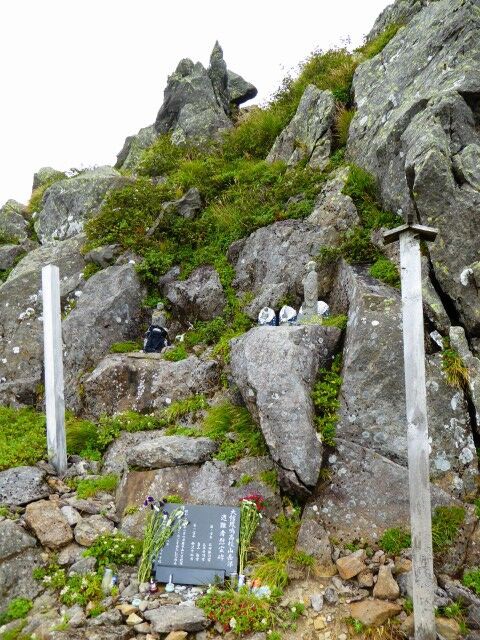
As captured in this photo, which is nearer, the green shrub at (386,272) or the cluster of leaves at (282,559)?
the cluster of leaves at (282,559)

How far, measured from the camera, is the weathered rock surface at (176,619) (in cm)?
485

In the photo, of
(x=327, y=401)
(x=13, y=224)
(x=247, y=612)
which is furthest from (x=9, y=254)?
(x=247, y=612)

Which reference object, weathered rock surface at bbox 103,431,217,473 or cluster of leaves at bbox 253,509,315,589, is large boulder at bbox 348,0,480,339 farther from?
weathered rock surface at bbox 103,431,217,473

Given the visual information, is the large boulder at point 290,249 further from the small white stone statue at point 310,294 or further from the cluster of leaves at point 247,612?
the cluster of leaves at point 247,612

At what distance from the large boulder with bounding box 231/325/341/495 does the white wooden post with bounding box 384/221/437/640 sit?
1.62 metres

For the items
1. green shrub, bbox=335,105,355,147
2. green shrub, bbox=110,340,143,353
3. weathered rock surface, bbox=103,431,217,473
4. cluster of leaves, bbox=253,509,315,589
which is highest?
green shrub, bbox=335,105,355,147

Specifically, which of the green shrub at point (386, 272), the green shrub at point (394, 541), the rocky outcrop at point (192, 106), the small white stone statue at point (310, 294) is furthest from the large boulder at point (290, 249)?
the rocky outcrop at point (192, 106)

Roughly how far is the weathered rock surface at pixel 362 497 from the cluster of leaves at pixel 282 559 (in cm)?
31

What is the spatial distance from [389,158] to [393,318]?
13.8 ft

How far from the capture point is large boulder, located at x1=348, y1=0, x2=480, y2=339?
25.1 feet

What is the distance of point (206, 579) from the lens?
559 centimetres

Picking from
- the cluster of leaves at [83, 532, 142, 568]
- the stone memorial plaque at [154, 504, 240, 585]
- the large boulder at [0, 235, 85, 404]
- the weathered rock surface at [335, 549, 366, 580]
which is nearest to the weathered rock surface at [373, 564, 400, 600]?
the weathered rock surface at [335, 549, 366, 580]

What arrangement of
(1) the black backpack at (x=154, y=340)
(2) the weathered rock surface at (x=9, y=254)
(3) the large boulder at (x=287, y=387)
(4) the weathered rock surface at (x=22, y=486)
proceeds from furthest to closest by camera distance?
(2) the weathered rock surface at (x=9, y=254) → (1) the black backpack at (x=154, y=340) → (4) the weathered rock surface at (x=22, y=486) → (3) the large boulder at (x=287, y=387)

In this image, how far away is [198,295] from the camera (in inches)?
438
